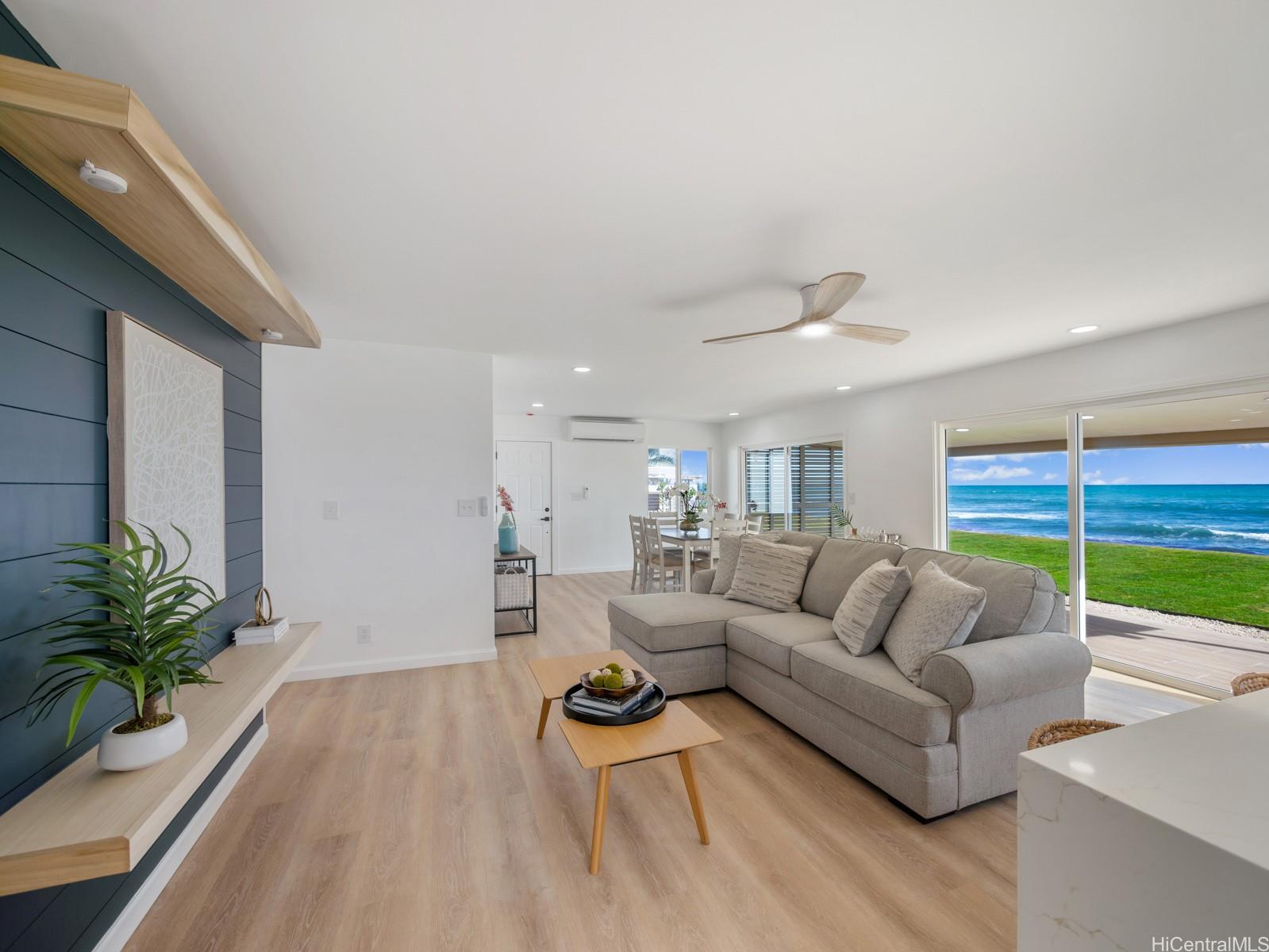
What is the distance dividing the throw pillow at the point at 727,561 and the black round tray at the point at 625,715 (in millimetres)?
1783

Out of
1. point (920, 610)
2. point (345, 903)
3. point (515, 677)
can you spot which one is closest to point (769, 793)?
point (920, 610)

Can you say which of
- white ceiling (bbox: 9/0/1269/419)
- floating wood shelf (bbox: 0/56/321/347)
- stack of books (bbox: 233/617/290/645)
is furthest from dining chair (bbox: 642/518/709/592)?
floating wood shelf (bbox: 0/56/321/347)

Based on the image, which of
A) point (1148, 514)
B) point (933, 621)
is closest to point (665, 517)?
point (1148, 514)

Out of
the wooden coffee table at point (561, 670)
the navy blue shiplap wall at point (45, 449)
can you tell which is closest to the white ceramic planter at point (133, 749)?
the navy blue shiplap wall at point (45, 449)

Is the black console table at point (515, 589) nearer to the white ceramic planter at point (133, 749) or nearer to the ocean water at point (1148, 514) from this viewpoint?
the white ceramic planter at point (133, 749)

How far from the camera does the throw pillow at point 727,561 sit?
4047 millimetres

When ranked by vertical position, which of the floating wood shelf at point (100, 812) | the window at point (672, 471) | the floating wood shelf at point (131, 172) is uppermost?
the floating wood shelf at point (131, 172)

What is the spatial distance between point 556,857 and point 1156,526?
4553 mm

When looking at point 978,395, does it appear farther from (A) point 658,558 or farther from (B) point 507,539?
(B) point 507,539

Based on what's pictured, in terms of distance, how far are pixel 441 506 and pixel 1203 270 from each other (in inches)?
178

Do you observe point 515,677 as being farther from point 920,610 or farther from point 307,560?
point 920,610

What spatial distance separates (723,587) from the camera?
4.05 m

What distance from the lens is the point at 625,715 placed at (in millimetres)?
2180

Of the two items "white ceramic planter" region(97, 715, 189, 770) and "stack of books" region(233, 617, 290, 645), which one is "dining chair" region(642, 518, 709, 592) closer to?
"stack of books" region(233, 617, 290, 645)
